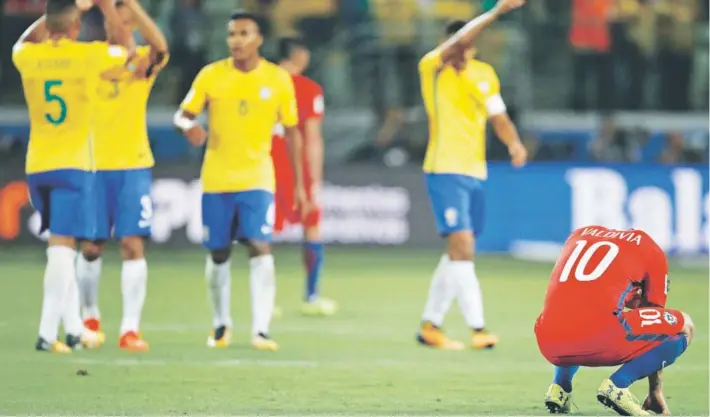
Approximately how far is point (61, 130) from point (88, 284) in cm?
122

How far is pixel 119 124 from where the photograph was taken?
10367mm

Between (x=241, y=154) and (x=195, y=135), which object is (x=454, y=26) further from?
(x=195, y=135)

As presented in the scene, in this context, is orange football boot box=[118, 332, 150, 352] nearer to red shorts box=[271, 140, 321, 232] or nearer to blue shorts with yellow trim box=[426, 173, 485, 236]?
blue shorts with yellow trim box=[426, 173, 485, 236]

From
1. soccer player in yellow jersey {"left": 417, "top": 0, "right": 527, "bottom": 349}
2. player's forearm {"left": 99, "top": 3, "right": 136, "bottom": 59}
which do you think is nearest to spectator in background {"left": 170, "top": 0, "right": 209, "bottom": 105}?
soccer player in yellow jersey {"left": 417, "top": 0, "right": 527, "bottom": 349}

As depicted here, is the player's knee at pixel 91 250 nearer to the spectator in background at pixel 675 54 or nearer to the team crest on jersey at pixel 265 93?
the team crest on jersey at pixel 265 93

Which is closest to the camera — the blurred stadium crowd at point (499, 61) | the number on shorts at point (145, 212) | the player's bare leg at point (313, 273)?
the number on shorts at point (145, 212)

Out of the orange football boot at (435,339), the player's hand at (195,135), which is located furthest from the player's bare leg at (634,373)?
the player's hand at (195,135)

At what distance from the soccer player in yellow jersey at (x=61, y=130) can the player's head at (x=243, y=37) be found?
748 mm

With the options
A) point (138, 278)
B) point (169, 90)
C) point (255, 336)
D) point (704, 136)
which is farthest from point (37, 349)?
point (704, 136)

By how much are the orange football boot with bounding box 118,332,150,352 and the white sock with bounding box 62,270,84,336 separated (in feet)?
0.92

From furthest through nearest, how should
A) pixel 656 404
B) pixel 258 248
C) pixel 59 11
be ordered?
1. pixel 258 248
2. pixel 59 11
3. pixel 656 404

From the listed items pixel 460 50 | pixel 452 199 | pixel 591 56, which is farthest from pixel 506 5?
pixel 591 56

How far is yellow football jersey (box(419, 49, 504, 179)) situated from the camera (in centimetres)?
1090

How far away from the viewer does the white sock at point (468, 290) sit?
429 inches
